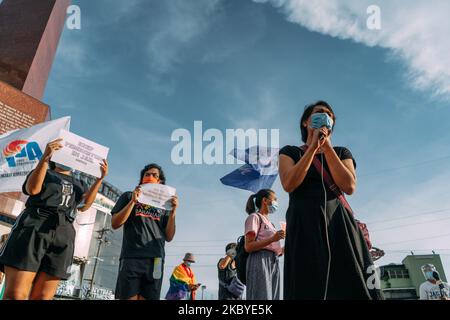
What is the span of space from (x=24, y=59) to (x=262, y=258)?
104 feet

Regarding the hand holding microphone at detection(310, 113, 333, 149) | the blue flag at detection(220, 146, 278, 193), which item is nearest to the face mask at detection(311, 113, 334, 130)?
the hand holding microphone at detection(310, 113, 333, 149)

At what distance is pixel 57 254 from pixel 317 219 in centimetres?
240

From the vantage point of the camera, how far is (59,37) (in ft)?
133

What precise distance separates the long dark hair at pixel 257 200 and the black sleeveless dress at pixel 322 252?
258 cm

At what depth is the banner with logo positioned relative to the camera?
485 cm

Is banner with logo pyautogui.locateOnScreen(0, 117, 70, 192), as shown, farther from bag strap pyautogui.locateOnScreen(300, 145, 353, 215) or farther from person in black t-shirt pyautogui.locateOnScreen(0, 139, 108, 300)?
bag strap pyautogui.locateOnScreen(300, 145, 353, 215)

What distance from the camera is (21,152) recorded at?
A: 16.5ft

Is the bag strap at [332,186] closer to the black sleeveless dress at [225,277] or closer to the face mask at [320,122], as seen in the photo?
the face mask at [320,122]

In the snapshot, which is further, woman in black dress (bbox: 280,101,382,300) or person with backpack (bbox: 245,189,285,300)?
person with backpack (bbox: 245,189,285,300)

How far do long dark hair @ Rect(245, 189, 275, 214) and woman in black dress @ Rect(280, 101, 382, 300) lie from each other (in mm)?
2470

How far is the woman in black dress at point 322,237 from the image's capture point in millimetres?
1533

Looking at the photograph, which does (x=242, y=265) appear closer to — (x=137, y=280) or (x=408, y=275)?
(x=137, y=280)

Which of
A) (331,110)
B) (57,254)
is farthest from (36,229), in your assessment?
(331,110)
